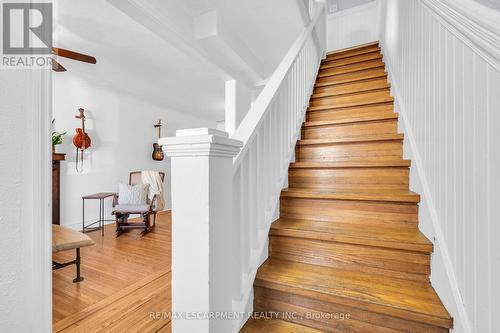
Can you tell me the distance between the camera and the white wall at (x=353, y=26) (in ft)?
13.2

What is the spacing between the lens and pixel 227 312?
0.96 metres

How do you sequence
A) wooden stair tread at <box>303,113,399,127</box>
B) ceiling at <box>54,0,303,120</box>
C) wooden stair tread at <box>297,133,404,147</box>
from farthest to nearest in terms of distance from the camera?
ceiling at <box>54,0,303,120</box>, wooden stair tread at <box>303,113,399,127</box>, wooden stair tread at <box>297,133,404,147</box>

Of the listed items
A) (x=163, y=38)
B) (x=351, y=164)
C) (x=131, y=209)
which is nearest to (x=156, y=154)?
(x=131, y=209)

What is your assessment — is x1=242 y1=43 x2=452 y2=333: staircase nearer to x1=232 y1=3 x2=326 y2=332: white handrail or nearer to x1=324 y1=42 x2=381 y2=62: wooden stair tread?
x1=232 y1=3 x2=326 y2=332: white handrail

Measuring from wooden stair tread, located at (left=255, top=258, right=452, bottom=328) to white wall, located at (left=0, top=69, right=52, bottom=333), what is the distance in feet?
3.14

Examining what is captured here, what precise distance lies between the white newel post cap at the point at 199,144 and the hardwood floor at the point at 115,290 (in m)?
1.18

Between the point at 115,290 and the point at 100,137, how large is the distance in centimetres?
315

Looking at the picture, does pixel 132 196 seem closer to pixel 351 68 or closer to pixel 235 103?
pixel 235 103

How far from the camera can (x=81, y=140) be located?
3.75 m

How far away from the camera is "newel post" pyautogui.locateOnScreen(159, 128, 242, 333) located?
851mm

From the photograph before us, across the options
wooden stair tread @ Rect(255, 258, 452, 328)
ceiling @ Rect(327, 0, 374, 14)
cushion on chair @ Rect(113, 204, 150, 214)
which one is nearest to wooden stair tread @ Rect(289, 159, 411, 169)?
wooden stair tread @ Rect(255, 258, 452, 328)

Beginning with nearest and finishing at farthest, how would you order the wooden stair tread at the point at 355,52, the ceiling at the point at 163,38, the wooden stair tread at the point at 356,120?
the wooden stair tread at the point at 356,120
the ceiling at the point at 163,38
the wooden stair tread at the point at 355,52

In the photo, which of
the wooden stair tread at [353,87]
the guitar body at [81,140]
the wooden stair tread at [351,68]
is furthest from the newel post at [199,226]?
the guitar body at [81,140]

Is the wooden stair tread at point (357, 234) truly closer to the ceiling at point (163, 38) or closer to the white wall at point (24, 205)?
the white wall at point (24, 205)
